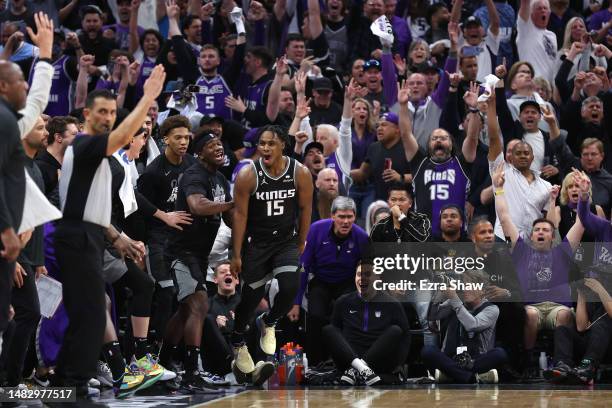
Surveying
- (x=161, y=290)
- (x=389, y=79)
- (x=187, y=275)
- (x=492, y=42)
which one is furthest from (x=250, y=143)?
(x=492, y=42)

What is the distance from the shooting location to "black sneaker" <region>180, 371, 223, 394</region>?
1084cm

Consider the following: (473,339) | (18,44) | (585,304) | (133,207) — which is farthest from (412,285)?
(18,44)

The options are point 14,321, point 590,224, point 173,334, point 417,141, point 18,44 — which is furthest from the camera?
point 18,44

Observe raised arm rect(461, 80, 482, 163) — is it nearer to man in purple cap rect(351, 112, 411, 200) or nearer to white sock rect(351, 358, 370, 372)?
man in purple cap rect(351, 112, 411, 200)

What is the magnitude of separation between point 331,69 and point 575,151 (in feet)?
11.7

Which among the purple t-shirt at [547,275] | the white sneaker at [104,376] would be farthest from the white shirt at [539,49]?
the white sneaker at [104,376]

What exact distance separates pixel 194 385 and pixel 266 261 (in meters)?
1.40

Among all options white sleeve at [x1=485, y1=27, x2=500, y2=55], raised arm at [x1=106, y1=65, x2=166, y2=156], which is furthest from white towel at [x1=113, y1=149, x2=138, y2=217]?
white sleeve at [x1=485, y1=27, x2=500, y2=55]

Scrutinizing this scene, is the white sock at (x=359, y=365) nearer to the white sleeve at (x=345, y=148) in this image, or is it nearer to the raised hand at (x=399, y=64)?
the white sleeve at (x=345, y=148)

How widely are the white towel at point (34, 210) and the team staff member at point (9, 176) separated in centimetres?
11

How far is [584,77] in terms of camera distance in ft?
46.9

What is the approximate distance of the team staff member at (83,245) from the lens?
26.5 ft

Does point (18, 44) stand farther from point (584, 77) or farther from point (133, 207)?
point (584, 77)

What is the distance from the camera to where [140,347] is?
10.4 m
